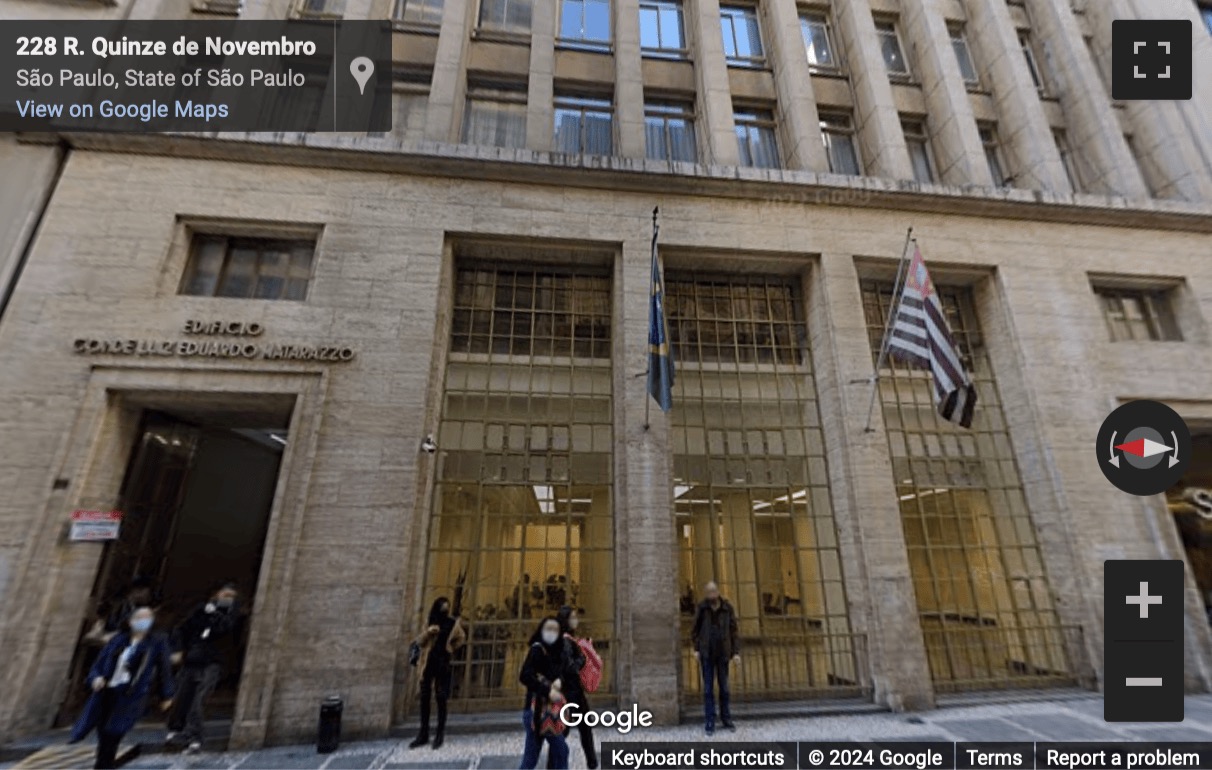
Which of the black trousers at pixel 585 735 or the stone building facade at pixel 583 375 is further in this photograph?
the stone building facade at pixel 583 375

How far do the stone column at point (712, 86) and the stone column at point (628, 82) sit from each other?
1480 mm

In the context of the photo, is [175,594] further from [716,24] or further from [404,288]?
[716,24]

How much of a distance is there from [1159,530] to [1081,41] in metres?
13.4

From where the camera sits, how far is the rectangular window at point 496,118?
11844 millimetres

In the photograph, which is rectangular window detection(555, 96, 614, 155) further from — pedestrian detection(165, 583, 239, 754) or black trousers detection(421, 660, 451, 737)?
pedestrian detection(165, 583, 239, 754)

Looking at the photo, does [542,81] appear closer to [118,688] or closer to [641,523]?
[641,523]

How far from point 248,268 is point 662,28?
38.3 feet

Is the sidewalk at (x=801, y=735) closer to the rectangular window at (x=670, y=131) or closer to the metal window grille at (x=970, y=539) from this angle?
the metal window grille at (x=970, y=539)

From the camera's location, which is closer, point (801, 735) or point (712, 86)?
point (801, 735)

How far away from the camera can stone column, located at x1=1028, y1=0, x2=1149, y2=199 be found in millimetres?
12875

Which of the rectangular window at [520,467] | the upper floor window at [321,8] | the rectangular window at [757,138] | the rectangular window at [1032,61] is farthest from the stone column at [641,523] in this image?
the rectangular window at [1032,61]

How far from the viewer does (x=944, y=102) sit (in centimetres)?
1296

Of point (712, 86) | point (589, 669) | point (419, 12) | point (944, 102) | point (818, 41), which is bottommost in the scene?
point (589, 669)

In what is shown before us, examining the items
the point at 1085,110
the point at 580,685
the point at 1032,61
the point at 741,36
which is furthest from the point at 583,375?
the point at 1032,61
